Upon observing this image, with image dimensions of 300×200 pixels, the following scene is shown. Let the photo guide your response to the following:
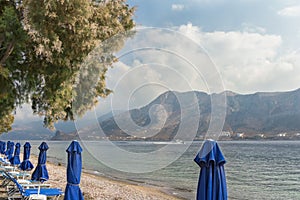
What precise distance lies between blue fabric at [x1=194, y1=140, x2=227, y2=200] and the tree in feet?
11.8

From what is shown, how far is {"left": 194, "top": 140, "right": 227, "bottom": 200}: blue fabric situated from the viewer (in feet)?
16.6

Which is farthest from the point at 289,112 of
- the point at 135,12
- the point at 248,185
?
the point at 135,12

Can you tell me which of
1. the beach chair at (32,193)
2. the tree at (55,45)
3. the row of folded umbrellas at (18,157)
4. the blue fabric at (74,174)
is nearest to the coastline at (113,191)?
the row of folded umbrellas at (18,157)

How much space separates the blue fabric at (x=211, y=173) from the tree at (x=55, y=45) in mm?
3588

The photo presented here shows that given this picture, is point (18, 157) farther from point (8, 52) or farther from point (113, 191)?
point (8, 52)

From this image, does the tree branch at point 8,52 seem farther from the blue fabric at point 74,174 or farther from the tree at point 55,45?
the blue fabric at point 74,174

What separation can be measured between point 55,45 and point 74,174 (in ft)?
10.3

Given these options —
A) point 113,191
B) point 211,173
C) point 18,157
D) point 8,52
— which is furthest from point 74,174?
point 18,157

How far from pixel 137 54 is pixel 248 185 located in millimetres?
26073

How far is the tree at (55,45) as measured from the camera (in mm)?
7879

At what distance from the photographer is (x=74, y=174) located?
8297 mm

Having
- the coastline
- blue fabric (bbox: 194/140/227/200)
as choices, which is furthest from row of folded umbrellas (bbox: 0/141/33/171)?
blue fabric (bbox: 194/140/227/200)

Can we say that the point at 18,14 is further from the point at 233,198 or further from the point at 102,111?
the point at 233,198

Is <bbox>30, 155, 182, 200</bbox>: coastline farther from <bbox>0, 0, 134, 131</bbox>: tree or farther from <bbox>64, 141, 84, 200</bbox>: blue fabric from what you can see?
<bbox>64, 141, 84, 200</bbox>: blue fabric
